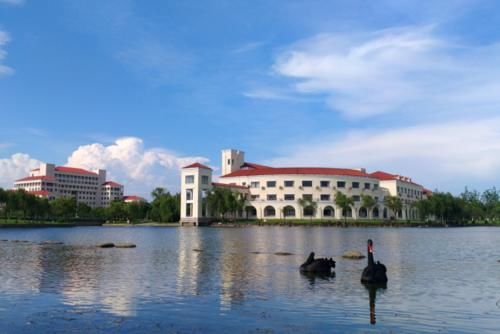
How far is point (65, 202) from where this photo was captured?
183250mm

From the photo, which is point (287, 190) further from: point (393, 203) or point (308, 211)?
point (393, 203)

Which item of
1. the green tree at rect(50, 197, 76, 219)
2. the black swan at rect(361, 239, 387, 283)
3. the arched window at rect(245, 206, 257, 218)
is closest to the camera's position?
the black swan at rect(361, 239, 387, 283)

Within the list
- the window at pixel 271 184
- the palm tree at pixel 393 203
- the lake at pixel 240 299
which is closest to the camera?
the lake at pixel 240 299

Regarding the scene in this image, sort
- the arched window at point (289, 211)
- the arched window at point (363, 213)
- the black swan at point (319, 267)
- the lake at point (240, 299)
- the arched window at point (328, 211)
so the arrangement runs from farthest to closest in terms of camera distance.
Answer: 1. the arched window at point (363, 213)
2. the arched window at point (328, 211)
3. the arched window at point (289, 211)
4. the black swan at point (319, 267)
5. the lake at point (240, 299)

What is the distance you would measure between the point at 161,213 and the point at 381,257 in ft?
467

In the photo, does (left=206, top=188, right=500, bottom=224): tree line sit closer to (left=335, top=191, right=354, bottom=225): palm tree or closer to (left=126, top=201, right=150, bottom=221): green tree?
(left=335, top=191, right=354, bottom=225): palm tree

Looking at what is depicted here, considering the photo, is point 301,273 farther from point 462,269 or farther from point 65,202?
point 65,202

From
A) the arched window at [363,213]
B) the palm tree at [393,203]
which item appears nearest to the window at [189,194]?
the arched window at [363,213]

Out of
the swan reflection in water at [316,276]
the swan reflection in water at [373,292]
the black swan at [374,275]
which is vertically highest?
the black swan at [374,275]

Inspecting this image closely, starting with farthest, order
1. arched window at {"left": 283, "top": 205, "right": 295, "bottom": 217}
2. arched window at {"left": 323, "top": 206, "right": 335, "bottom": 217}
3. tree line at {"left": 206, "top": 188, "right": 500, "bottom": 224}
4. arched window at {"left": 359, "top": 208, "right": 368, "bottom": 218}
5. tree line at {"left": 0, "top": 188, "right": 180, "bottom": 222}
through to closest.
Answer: arched window at {"left": 359, "top": 208, "right": 368, "bottom": 218} → arched window at {"left": 323, "top": 206, "right": 335, "bottom": 217} → arched window at {"left": 283, "top": 205, "right": 295, "bottom": 217} → tree line at {"left": 206, "top": 188, "right": 500, "bottom": 224} → tree line at {"left": 0, "top": 188, "right": 180, "bottom": 222}

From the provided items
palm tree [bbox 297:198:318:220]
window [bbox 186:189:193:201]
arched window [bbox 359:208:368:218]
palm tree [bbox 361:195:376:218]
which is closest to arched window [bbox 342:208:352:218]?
palm tree [bbox 361:195:376:218]

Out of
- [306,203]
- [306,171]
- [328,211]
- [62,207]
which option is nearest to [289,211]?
[306,203]

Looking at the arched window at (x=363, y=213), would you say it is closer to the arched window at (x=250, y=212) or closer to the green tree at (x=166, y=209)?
the arched window at (x=250, y=212)

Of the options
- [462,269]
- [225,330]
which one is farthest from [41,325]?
[462,269]
